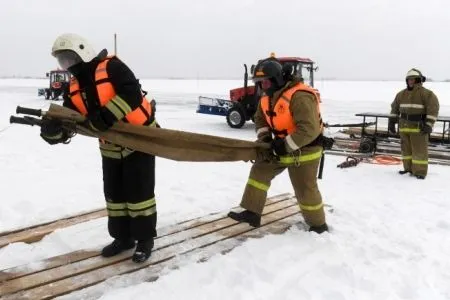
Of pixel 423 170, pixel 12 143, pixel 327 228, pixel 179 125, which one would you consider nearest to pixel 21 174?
pixel 12 143

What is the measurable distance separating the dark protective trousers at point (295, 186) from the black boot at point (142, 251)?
3.31 feet

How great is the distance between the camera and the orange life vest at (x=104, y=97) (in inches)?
124

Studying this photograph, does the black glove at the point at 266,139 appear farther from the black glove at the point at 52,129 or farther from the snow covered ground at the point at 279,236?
the black glove at the point at 52,129

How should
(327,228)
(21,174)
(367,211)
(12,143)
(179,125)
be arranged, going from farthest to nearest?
(179,125)
(12,143)
(21,174)
(367,211)
(327,228)

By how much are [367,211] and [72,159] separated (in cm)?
507

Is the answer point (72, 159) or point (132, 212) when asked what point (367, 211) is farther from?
point (72, 159)

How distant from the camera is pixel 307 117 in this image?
3758mm

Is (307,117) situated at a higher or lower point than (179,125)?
higher

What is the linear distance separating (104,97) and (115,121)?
0.60 ft

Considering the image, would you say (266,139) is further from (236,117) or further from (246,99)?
(246,99)

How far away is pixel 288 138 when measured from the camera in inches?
150

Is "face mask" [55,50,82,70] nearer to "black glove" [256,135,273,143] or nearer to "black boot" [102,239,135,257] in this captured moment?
"black boot" [102,239,135,257]

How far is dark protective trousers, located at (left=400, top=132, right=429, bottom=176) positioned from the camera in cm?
691

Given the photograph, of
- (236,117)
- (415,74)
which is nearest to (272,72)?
(415,74)
